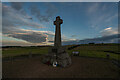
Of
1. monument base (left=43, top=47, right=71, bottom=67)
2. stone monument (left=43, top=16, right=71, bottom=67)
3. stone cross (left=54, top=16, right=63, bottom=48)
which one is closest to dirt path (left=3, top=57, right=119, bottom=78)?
monument base (left=43, top=47, right=71, bottom=67)

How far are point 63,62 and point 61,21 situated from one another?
6510mm

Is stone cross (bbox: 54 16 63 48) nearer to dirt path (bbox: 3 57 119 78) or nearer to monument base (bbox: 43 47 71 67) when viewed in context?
monument base (bbox: 43 47 71 67)

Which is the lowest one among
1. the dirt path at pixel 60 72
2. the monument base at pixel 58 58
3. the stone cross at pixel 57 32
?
the dirt path at pixel 60 72

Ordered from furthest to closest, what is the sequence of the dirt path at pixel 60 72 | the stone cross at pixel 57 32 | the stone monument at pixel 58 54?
the stone cross at pixel 57 32, the stone monument at pixel 58 54, the dirt path at pixel 60 72

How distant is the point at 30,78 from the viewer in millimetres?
5051

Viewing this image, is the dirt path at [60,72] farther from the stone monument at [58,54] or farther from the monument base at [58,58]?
the stone monument at [58,54]

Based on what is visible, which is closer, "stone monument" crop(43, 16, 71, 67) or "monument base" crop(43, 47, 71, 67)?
"monument base" crop(43, 47, 71, 67)

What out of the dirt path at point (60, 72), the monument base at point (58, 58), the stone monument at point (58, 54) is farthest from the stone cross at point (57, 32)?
the dirt path at point (60, 72)

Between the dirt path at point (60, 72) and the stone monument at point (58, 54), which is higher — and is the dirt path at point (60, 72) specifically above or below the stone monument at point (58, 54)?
below

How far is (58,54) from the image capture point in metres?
8.38

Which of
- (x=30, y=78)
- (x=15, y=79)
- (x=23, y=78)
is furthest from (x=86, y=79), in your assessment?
(x=15, y=79)

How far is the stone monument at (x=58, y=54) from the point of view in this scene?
25.5 ft

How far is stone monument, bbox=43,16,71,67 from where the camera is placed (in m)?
7.78

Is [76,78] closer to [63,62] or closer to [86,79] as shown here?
[86,79]
